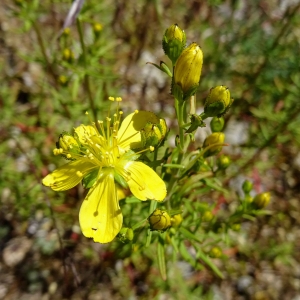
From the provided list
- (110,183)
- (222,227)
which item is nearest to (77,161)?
(110,183)

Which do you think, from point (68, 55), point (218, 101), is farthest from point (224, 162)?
point (68, 55)

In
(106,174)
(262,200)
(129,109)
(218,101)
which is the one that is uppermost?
(218,101)

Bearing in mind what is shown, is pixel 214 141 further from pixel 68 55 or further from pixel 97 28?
pixel 97 28

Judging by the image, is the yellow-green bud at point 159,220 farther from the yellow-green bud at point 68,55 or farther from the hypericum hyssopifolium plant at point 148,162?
the yellow-green bud at point 68,55

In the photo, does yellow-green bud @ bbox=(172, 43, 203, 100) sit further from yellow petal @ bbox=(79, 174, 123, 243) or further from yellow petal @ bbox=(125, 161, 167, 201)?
yellow petal @ bbox=(79, 174, 123, 243)

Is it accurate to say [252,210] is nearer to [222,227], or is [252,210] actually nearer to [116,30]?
[222,227]

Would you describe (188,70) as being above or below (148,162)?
above

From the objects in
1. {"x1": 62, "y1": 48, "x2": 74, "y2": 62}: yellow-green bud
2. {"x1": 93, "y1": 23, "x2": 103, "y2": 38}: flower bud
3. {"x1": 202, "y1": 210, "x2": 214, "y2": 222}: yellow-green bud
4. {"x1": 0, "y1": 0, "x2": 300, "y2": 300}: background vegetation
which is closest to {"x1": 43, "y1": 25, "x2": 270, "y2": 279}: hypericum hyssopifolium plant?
{"x1": 202, "y1": 210, "x2": 214, "y2": 222}: yellow-green bud
